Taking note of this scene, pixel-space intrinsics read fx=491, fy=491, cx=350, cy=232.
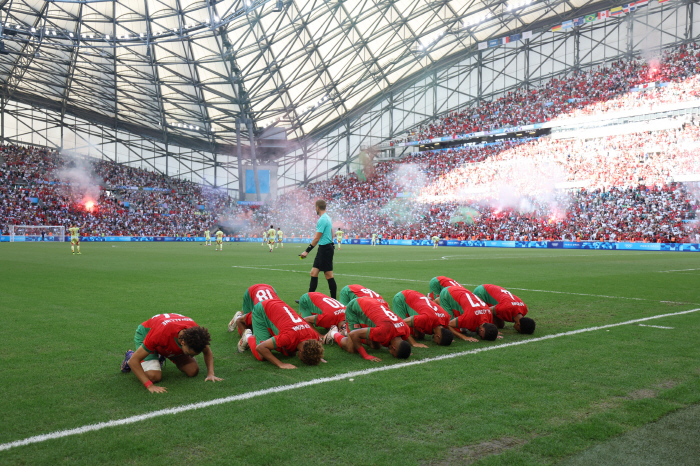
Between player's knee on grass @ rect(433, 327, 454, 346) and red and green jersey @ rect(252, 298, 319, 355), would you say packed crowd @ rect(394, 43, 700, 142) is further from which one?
red and green jersey @ rect(252, 298, 319, 355)

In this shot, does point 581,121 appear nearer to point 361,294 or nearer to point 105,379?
point 361,294

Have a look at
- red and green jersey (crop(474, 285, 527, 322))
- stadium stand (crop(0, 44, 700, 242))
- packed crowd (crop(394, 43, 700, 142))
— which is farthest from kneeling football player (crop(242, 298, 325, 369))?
packed crowd (crop(394, 43, 700, 142))

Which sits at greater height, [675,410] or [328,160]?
[328,160]

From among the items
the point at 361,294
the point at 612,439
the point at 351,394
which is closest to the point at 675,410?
the point at 612,439

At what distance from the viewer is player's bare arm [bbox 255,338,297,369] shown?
5.30 meters

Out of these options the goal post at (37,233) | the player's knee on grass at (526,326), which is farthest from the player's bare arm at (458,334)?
the goal post at (37,233)

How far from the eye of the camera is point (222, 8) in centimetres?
4044

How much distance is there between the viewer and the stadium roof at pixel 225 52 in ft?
134

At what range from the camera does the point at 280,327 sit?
544 centimetres

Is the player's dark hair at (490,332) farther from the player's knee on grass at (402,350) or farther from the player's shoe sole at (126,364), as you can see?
the player's shoe sole at (126,364)

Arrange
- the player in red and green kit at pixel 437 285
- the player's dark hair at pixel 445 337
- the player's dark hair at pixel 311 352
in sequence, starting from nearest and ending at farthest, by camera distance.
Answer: the player's dark hair at pixel 311 352 < the player's dark hair at pixel 445 337 < the player in red and green kit at pixel 437 285

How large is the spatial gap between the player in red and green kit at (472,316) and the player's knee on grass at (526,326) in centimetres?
37

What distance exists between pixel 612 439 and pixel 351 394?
2.08 meters

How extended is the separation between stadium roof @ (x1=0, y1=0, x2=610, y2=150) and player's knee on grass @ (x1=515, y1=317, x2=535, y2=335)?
118 feet
